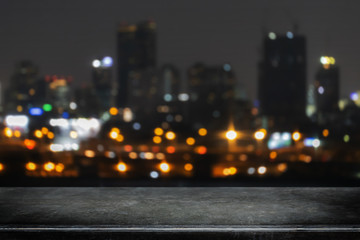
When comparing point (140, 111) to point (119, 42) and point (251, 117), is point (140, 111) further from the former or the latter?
point (119, 42)

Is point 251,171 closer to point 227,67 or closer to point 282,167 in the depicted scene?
point 282,167

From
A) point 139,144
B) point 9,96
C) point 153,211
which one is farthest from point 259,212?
point 9,96

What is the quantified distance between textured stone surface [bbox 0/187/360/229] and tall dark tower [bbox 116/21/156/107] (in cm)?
15032

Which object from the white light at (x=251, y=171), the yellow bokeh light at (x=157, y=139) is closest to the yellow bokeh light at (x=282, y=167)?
the white light at (x=251, y=171)

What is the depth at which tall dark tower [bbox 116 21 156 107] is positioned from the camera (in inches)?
6250

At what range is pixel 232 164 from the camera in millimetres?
62656

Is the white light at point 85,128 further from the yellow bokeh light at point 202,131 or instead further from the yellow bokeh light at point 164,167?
the yellow bokeh light at point 164,167

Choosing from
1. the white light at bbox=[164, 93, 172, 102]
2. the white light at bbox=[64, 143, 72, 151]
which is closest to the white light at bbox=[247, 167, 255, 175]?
the white light at bbox=[64, 143, 72, 151]

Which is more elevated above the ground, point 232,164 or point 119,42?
point 119,42

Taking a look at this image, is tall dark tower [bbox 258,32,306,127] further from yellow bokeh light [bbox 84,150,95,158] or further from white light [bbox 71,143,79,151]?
yellow bokeh light [bbox 84,150,95,158]

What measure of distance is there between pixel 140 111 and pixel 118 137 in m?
41.9

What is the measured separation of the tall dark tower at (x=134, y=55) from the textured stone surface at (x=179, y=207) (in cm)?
15032

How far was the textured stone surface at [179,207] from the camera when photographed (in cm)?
357

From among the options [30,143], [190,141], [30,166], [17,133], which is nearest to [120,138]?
[190,141]
